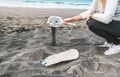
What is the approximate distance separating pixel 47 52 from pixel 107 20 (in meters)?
0.87

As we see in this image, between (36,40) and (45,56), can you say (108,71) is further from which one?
(36,40)

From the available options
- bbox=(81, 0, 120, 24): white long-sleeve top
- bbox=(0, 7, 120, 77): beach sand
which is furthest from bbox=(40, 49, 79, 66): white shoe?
bbox=(81, 0, 120, 24): white long-sleeve top

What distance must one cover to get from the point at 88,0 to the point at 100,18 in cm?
854

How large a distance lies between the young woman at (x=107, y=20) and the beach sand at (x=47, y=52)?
154mm

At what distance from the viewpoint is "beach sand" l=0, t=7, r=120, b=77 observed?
10.7ft

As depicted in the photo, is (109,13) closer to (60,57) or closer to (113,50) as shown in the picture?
(113,50)

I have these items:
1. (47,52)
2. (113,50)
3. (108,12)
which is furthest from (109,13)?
(47,52)

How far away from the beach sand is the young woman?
15 centimetres

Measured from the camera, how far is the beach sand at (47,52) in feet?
10.7

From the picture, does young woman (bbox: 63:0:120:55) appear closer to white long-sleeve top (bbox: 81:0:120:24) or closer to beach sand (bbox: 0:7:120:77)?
white long-sleeve top (bbox: 81:0:120:24)

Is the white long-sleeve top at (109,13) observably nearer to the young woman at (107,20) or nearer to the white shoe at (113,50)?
the young woman at (107,20)

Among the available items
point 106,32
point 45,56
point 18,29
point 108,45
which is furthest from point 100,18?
point 18,29

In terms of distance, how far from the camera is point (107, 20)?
349cm

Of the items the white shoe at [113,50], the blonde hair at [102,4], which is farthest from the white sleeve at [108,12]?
the white shoe at [113,50]
